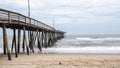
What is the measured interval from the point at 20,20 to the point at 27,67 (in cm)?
A: 910

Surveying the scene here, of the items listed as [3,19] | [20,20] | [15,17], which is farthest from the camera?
[20,20]

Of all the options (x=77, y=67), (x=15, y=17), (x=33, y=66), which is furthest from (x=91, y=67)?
(x=15, y=17)

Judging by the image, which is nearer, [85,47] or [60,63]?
[60,63]

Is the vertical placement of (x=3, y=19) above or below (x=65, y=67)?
above

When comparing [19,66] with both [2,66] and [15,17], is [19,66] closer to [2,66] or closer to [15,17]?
[2,66]

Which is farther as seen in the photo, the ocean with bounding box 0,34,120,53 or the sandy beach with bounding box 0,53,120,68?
the ocean with bounding box 0,34,120,53

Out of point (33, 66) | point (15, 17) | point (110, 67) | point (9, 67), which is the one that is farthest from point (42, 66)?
point (15, 17)

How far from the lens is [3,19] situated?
62.5ft

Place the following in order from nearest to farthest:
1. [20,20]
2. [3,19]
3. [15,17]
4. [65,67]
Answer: [65,67] < [3,19] < [15,17] < [20,20]

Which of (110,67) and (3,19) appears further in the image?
(3,19)

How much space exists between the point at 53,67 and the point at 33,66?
106cm

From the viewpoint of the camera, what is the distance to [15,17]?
22109 millimetres

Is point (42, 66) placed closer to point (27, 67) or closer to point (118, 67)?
point (27, 67)

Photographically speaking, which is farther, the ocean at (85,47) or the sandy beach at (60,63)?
the ocean at (85,47)
